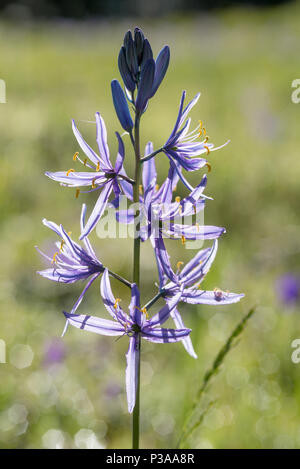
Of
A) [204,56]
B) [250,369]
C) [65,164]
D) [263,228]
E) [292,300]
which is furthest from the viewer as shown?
[204,56]

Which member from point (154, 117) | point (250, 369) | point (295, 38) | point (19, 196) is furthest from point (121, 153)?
point (295, 38)

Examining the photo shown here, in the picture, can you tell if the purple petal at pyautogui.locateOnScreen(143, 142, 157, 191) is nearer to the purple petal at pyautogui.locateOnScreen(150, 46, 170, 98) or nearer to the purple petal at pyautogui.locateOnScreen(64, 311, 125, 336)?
the purple petal at pyautogui.locateOnScreen(150, 46, 170, 98)

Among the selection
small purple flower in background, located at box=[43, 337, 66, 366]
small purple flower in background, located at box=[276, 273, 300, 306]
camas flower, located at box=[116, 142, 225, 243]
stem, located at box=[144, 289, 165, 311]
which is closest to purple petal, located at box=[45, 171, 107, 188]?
camas flower, located at box=[116, 142, 225, 243]

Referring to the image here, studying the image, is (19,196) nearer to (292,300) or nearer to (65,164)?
(65,164)

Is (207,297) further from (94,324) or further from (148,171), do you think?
(148,171)

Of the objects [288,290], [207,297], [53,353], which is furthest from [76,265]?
[288,290]

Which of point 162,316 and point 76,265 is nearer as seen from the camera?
point 162,316

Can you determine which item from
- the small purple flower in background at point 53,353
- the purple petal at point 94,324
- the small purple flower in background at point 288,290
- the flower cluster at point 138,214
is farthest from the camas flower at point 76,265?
the small purple flower in background at point 288,290
